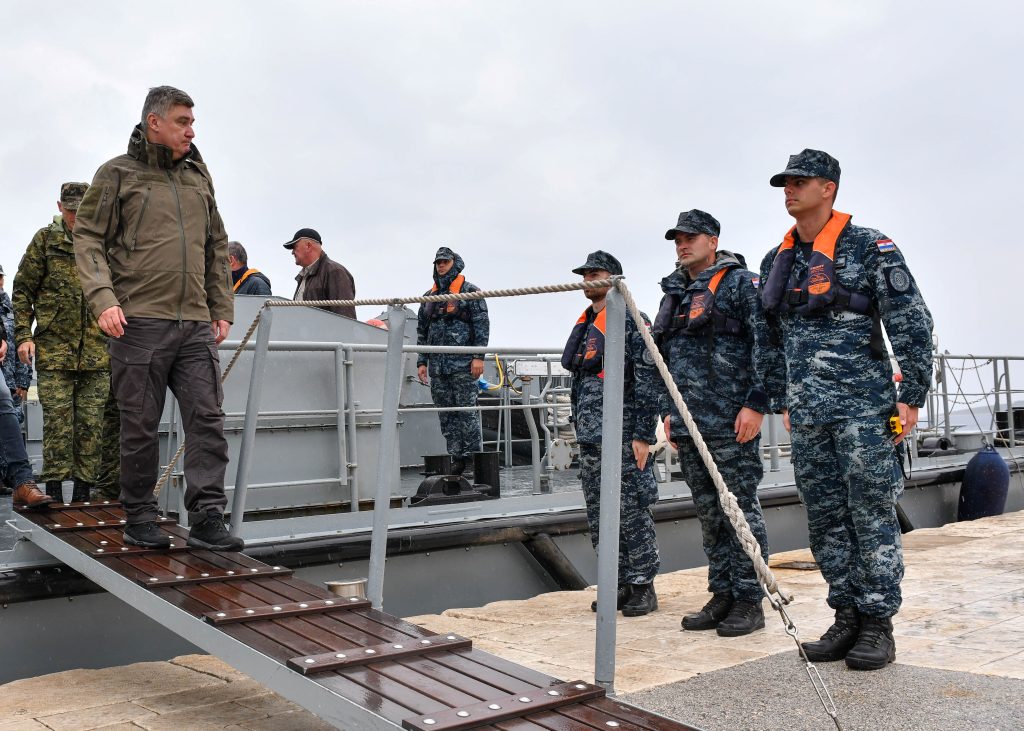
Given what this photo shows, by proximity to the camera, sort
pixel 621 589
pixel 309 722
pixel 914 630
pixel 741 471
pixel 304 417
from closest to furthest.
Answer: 1. pixel 309 722
2. pixel 914 630
3. pixel 741 471
4. pixel 621 589
5. pixel 304 417

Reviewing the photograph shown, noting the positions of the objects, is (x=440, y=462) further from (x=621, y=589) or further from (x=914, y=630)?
(x=914, y=630)

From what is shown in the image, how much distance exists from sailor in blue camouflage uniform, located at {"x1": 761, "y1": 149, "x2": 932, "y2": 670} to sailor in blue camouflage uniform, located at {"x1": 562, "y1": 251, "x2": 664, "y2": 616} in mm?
920

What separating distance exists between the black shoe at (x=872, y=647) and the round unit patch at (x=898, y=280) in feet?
3.52

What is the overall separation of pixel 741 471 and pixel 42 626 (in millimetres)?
2791

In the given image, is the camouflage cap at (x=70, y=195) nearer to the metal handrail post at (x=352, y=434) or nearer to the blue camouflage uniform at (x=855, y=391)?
the metal handrail post at (x=352, y=434)

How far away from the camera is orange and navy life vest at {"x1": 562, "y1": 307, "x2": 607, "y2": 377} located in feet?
14.5

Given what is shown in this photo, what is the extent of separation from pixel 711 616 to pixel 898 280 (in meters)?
1.58

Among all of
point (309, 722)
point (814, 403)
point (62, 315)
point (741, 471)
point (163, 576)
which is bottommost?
point (309, 722)

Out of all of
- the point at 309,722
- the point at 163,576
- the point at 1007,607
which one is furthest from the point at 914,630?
the point at 163,576

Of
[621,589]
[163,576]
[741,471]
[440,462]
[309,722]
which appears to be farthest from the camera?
[440,462]

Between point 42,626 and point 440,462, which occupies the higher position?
point 440,462

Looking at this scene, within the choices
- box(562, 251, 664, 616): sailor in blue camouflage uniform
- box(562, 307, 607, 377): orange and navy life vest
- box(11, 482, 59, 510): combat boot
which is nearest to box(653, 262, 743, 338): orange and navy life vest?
box(562, 251, 664, 616): sailor in blue camouflage uniform

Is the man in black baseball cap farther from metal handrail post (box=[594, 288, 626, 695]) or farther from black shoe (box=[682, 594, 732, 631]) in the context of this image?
metal handrail post (box=[594, 288, 626, 695])

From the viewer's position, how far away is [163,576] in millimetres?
3268
